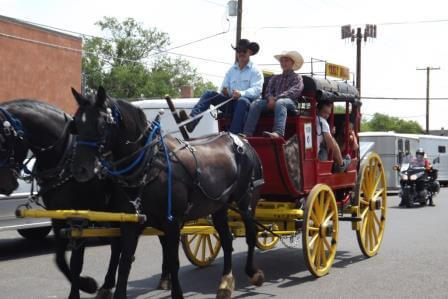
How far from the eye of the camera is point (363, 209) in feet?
31.2

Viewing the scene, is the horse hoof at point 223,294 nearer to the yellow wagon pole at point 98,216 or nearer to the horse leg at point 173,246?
the horse leg at point 173,246

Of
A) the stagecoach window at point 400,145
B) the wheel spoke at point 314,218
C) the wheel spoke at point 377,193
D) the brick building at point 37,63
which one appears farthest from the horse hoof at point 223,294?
the brick building at point 37,63

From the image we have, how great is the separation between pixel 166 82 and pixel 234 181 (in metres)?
55.0

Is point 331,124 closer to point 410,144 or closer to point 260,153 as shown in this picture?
point 260,153

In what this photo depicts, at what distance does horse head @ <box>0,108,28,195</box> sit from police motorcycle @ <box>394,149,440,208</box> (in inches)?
602

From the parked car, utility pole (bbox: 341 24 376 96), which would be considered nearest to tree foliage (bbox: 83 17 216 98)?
utility pole (bbox: 341 24 376 96)

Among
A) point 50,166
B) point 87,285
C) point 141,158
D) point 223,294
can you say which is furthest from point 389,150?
point 141,158

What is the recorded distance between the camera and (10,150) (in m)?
5.91

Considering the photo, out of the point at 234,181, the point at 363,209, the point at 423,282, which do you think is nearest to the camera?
the point at 234,181

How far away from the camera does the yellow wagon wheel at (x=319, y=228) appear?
7.55 metres

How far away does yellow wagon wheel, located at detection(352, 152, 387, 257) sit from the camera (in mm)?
9086

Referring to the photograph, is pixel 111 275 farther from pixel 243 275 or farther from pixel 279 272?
pixel 279 272

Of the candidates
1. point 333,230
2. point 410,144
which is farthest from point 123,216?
point 410,144

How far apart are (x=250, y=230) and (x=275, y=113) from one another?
1.40m
